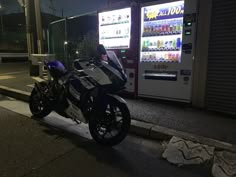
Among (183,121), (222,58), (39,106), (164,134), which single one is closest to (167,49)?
(222,58)

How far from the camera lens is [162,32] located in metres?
→ 3.96

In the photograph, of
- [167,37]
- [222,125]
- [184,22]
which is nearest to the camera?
[222,125]

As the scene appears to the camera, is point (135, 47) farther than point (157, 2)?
Yes

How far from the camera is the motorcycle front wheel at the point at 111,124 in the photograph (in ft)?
8.48

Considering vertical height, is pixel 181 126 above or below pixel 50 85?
below

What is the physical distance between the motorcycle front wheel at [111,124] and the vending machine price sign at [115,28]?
219 centimetres

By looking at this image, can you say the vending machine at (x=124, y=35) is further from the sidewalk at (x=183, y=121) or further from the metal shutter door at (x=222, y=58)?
the metal shutter door at (x=222, y=58)

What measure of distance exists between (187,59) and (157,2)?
4.37 feet

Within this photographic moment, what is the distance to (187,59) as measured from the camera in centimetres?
375

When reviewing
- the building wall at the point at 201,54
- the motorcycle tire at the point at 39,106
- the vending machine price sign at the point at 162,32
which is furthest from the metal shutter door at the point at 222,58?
the motorcycle tire at the point at 39,106

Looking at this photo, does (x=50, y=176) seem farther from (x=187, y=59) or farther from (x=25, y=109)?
(x=187, y=59)

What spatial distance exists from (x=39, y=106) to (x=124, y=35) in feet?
7.96

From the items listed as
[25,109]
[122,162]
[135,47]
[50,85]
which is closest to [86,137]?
[122,162]

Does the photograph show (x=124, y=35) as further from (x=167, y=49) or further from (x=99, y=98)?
(x=99, y=98)
